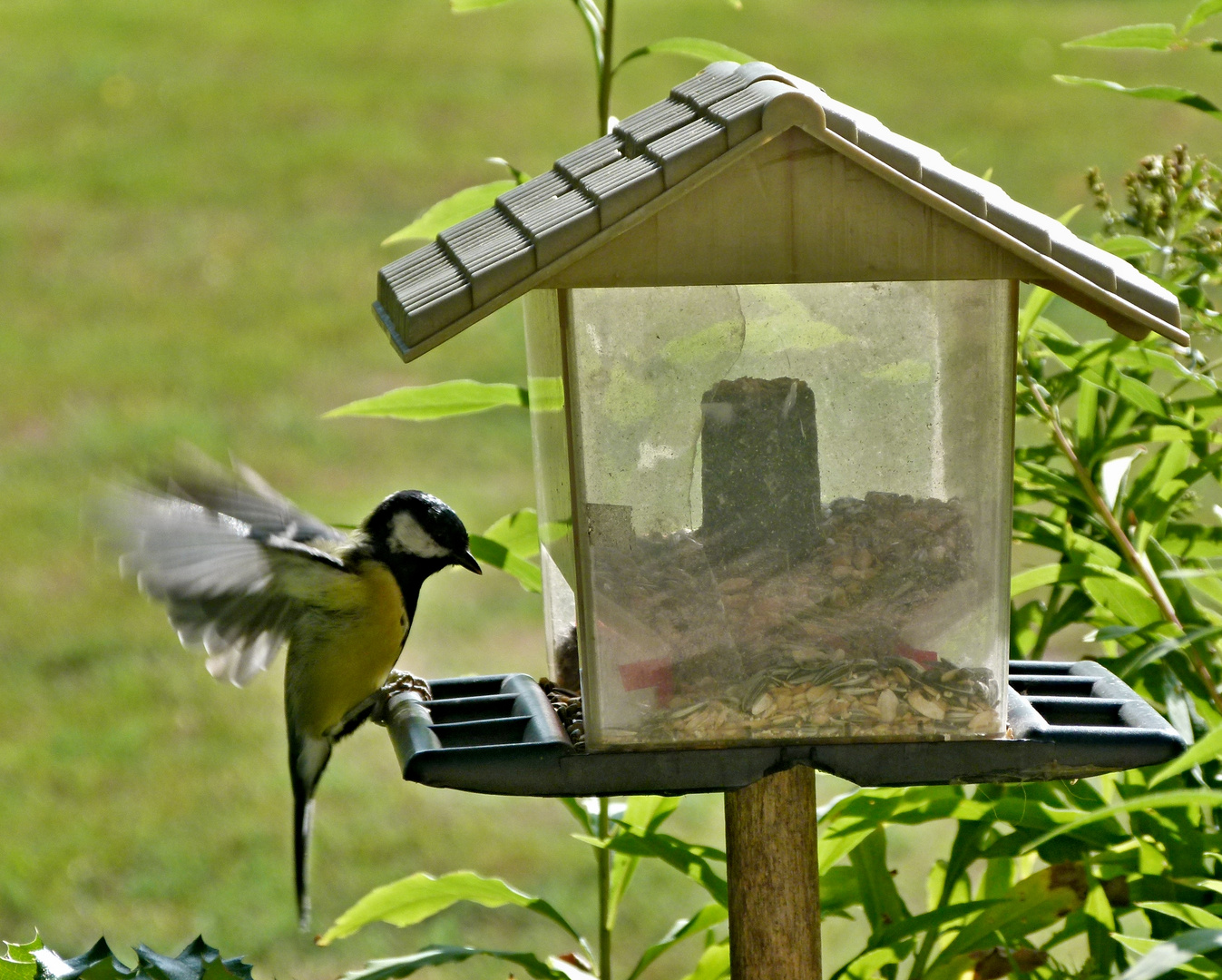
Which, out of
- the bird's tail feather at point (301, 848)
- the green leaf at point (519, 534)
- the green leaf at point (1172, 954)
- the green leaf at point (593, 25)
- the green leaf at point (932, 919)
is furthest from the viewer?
the bird's tail feather at point (301, 848)

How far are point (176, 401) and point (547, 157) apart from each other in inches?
109

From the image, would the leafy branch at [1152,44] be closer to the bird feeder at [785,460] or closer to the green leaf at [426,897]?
the bird feeder at [785,460]

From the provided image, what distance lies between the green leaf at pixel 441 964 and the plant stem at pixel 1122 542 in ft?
3.13

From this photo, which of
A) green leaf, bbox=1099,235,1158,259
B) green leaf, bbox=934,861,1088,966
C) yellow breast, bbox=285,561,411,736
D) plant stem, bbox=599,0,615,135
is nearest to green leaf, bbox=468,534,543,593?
yellow breast, bbox=285,561,411,736

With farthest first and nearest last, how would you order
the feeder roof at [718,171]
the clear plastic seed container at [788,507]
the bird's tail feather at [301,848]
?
the bird's tail feather at [301,848] → the clear plastic seed container at [788,507] → the feeder roof at [718,171]

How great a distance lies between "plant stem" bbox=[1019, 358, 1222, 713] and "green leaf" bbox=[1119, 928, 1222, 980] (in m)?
0.83

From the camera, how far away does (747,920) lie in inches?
69.6

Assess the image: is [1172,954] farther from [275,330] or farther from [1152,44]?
[275,330]

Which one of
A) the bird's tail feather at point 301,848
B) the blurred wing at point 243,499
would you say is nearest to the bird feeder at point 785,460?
the blurred wing at point 243,499

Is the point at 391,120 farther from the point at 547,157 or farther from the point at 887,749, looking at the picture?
the point at 887,749

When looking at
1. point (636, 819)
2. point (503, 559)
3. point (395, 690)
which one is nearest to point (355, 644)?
point (395, 690)

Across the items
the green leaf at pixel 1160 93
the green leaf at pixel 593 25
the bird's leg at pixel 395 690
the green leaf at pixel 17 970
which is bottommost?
the green leaf at pixel 17 970

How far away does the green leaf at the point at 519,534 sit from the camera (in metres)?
2.22

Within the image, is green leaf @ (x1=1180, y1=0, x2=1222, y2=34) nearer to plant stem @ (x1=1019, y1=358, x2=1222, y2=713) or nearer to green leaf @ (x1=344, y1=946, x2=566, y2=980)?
plant stem @ (x1=1019, y1=358, x2=1222, y2=713)
